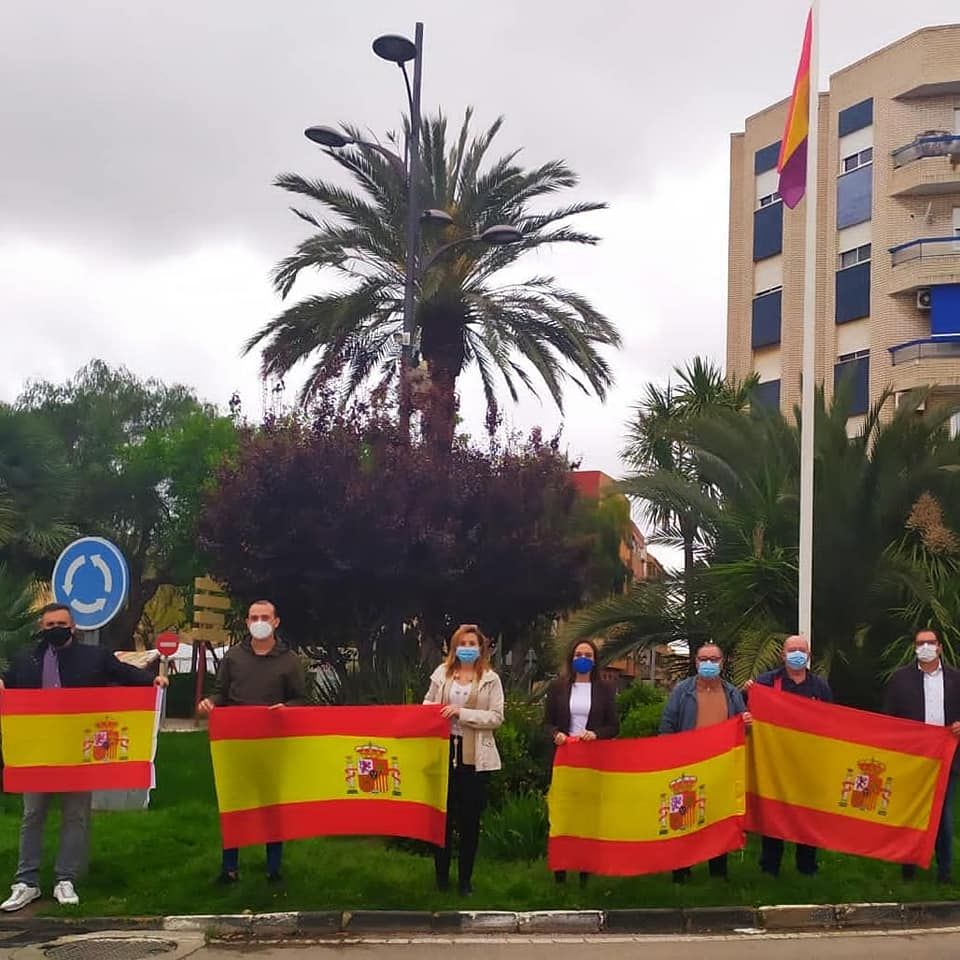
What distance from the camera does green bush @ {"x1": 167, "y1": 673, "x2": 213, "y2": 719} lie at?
47438 mm

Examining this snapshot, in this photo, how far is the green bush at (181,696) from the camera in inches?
1868

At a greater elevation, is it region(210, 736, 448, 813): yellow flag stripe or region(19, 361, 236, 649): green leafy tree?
region(19, 361, 236, 649): green leafy tree

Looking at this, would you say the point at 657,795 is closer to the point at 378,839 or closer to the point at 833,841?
the point at 833,841

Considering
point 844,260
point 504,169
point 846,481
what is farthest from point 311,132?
point 844,260

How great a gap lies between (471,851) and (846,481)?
397 inches

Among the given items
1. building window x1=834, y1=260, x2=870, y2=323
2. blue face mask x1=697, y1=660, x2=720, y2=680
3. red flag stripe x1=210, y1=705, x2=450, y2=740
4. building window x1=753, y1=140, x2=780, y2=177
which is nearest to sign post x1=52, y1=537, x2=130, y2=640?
red flag stripe x1=210, y1=705, x2=450, y2=740

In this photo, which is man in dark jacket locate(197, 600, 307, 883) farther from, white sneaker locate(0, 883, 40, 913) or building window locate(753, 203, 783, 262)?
building window locate(753, 203, 783, 262)

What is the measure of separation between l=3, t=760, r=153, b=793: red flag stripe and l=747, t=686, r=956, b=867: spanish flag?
4.26 meters

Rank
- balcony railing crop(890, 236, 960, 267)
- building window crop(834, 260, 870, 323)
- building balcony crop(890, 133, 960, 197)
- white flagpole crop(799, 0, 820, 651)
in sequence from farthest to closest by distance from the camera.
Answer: building window crop(834, 260, 870, 323), building balcony crop(890, 133, 960, 197), balcony railing crop(890, 236, 960, 267), white flagpole crop(799, 0, 820, 651)

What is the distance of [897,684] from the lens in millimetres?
10836

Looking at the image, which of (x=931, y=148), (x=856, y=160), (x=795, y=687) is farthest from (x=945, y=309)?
(x=795, y=687)

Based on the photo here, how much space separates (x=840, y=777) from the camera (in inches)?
412

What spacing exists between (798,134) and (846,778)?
9091mm

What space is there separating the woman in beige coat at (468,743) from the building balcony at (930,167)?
1436 inches
